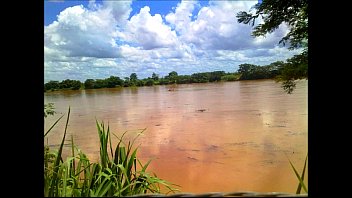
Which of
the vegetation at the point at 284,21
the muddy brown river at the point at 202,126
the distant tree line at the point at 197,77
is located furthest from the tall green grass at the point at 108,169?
the vegetation at the point at 284,21

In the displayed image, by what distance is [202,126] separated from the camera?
142cm

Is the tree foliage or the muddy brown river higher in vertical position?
the tree foliage

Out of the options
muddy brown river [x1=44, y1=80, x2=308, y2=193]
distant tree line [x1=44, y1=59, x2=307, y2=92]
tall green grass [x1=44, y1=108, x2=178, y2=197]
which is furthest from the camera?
distant tree line [x1=44, y1=59, x2=307, y2=92]

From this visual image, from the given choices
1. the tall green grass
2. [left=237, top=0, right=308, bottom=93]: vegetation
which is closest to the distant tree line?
[left=237, top=0, right=308, bottom=93]: vegetation

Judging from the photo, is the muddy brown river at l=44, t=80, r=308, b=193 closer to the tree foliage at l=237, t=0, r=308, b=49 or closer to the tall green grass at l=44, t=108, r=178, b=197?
the tall green grass at l=44, t=108, r=178, b=197

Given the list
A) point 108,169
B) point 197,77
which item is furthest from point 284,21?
point 108,169

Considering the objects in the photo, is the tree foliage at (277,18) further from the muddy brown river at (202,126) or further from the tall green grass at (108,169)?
the tall green grass at (108,169)

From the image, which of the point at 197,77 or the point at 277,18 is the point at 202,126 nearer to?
the point at 197,77

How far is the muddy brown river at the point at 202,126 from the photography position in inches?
40.4

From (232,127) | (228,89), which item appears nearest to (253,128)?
(232,127)

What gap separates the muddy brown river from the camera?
1.03 metres

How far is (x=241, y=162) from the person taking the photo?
1.08 metres
